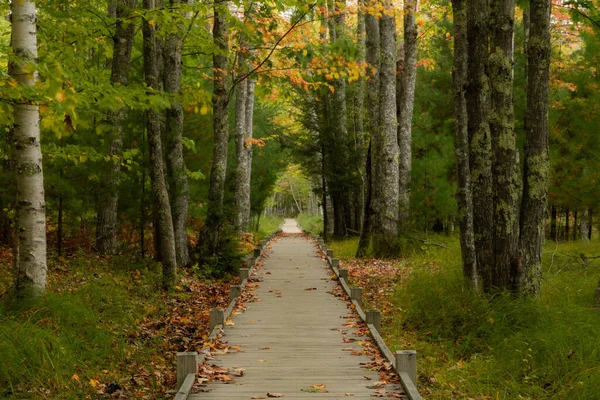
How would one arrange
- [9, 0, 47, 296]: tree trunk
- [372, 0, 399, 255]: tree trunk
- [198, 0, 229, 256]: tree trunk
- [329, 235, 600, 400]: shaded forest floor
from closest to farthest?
1. [329, 235, 600, 400]: shaded forest floor
2. [9, 0, 47, 296]: tree trunk
3. [198, 0, 229, 256]: tree trunk
4. [372, 0, 399, 255]: tree trunk

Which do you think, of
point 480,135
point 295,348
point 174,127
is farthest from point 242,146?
point 295,348

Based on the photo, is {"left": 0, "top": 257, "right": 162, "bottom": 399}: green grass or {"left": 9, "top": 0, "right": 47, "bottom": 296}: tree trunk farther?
{"left": 9, "top": 0, "right": 47, "bottom": 296}: tree trunk

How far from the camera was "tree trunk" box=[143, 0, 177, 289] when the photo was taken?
11648 millimetres

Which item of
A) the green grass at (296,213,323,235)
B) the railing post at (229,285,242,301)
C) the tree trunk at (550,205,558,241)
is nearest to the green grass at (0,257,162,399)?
the railing post at (229,285,242,301)

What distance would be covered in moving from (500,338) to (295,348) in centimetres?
301

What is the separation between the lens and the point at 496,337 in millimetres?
8422

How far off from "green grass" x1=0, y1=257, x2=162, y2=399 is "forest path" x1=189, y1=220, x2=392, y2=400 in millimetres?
1347

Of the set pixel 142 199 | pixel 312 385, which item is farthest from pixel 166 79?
pixel 312 385

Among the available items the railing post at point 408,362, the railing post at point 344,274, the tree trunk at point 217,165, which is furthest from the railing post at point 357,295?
the tree trunk at point 217,165

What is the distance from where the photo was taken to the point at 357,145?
25.0 meters

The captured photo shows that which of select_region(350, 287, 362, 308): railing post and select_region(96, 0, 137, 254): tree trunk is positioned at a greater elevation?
select_region(96, 0, 137, 254): tree trunk

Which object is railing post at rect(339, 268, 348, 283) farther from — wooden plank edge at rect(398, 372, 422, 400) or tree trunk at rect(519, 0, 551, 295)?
→ wooden plank edge at rect(398, 372, 422, 400)

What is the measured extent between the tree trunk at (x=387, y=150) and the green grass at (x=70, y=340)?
893 cm

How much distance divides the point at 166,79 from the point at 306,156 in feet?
45.5
